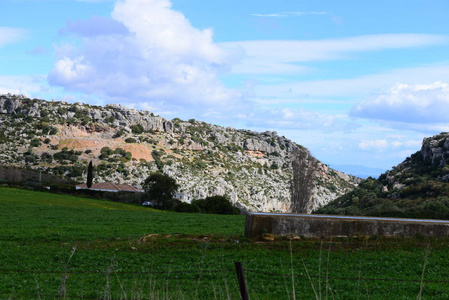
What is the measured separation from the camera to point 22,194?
2564 inches

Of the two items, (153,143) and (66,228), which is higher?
(153,143)

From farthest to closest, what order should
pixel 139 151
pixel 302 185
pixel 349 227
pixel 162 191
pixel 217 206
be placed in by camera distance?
pixel 139 151
pixel 162 191
pixel 217 206
pixel 302 185
pixel 349 227

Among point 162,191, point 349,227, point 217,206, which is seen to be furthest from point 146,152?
point 349,227

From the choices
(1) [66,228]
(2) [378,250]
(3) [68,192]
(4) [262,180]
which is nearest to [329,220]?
(2) [378,250]

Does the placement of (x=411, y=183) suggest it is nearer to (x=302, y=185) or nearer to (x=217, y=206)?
(x=302, y=185)

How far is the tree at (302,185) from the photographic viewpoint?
212 ft

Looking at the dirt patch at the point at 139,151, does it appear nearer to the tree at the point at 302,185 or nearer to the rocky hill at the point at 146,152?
the rocky hill at the point at 146,152

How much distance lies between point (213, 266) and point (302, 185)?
161ft

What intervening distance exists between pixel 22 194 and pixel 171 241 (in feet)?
161

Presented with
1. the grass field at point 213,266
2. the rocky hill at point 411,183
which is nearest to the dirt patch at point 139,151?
the rocky hill at point 411,183

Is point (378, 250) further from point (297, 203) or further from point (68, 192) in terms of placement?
point (68, 192)

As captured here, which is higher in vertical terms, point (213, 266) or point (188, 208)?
point (188, 208)

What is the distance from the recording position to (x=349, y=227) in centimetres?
2153

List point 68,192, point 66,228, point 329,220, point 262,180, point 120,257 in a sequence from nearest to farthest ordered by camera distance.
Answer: point 120,257, point 329,220, point 66,228, point 68,192, point 262,180
